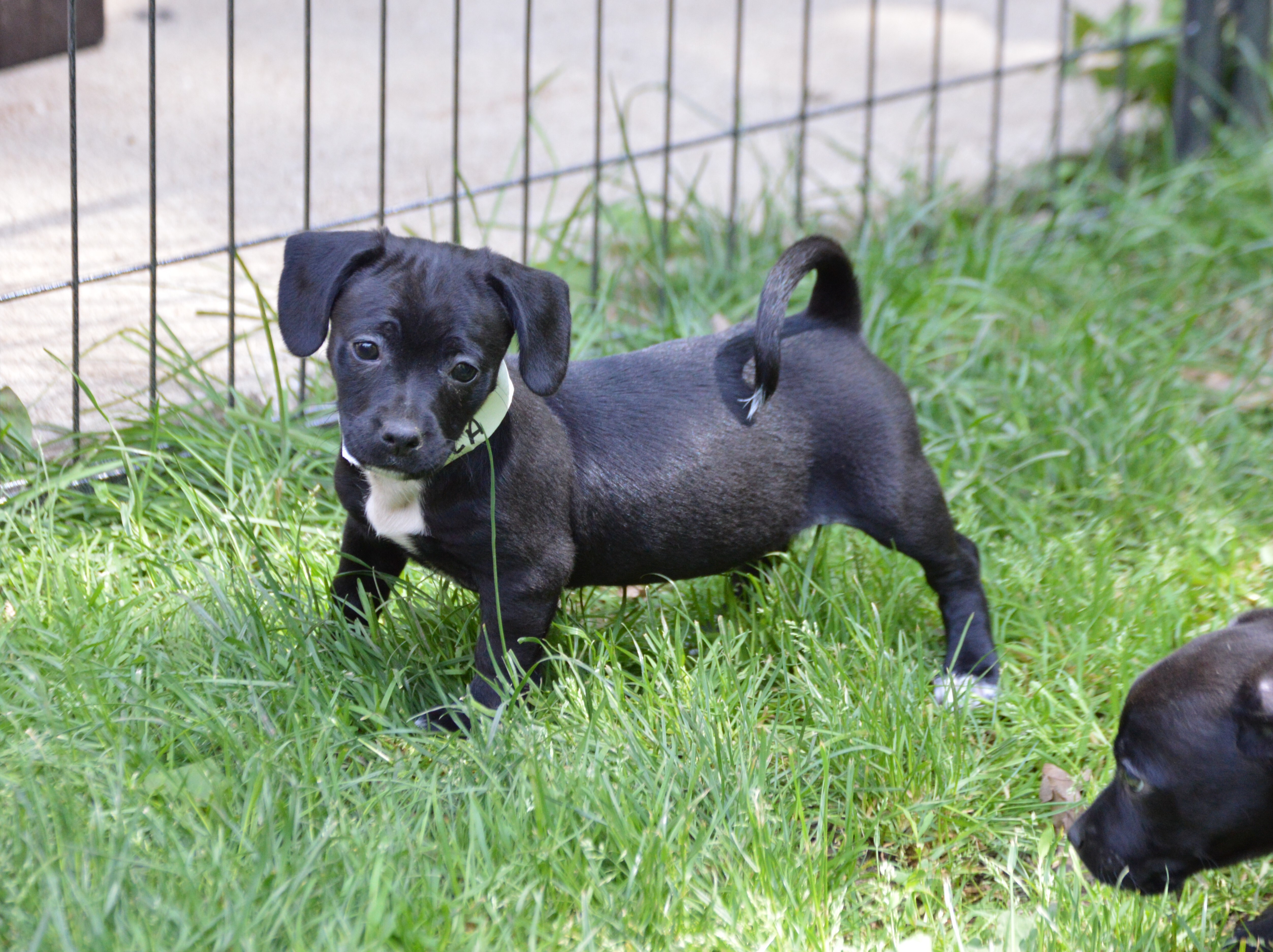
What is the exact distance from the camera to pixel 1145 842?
2.48 m

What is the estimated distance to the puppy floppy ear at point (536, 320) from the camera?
2707 millimetres

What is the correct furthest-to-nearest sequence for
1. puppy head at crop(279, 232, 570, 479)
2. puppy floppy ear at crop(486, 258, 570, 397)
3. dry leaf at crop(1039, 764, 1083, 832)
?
dry leaf at crop(1039, 764, 1083, 832) → puppy floppy ear at crop(486, 258, 570, 397) → puppy head at crop(279, 232, 570, 479)

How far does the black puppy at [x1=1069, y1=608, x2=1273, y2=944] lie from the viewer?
2373 mm


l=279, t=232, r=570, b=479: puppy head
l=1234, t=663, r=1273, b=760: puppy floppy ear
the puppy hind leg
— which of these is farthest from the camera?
the puppy hind leg

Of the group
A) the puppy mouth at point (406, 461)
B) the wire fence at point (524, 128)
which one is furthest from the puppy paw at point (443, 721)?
the wire fence at point (524, 128)

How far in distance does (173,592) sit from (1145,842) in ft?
6.94

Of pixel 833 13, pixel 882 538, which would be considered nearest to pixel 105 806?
pixel 882 538

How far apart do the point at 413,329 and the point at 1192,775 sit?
1619 millimetres

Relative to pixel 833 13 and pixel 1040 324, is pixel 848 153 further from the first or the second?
pixel 833 13

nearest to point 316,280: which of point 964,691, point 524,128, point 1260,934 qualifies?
point 964,691

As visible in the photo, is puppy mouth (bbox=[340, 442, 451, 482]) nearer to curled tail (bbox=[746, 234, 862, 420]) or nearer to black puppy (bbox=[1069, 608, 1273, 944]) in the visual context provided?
curled tail (bbox=[746, 234, 862, 420])

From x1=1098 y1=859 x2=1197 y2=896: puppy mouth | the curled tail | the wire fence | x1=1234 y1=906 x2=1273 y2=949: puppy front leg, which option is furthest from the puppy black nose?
x1=1234 y1=906 x2=1273 y2=949: puppy front leg

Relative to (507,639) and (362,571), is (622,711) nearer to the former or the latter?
(507,639)

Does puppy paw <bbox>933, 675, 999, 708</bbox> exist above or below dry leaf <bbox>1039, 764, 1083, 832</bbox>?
above
